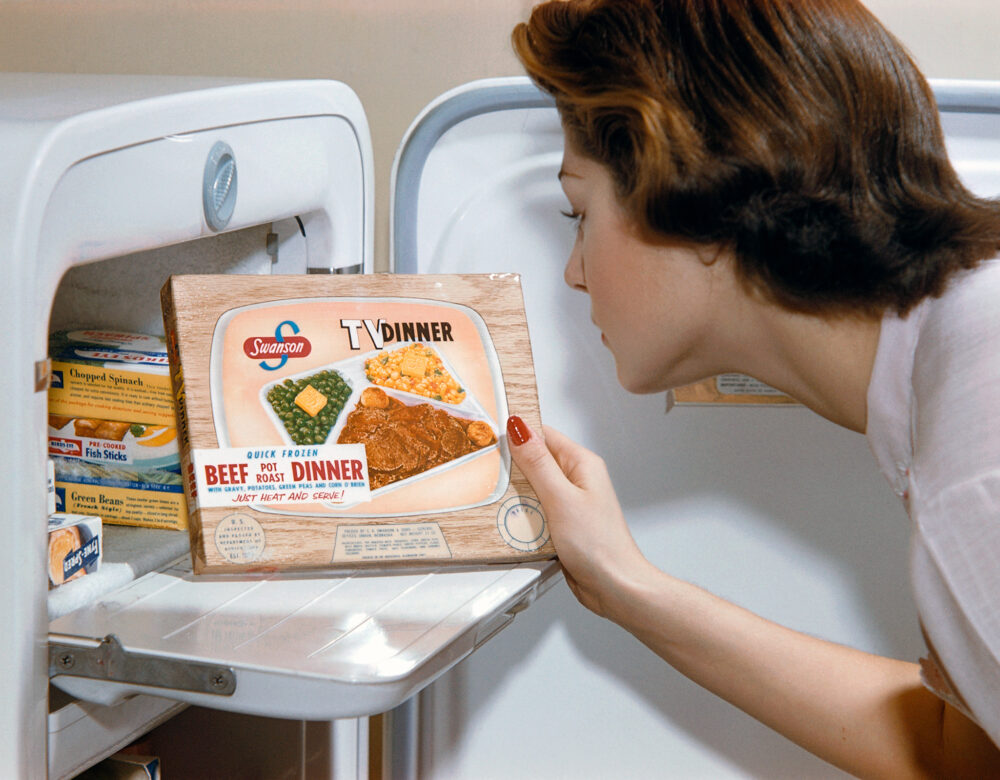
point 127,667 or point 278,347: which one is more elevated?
point 278,347

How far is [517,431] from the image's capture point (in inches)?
31.3

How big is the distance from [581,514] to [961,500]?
302mm

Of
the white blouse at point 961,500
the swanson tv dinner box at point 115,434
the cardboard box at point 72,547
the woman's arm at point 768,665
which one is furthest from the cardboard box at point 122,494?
the white blouse at point 961,500

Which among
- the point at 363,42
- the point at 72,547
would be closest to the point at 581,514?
the point at 72,547

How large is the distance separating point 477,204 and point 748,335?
36 cm

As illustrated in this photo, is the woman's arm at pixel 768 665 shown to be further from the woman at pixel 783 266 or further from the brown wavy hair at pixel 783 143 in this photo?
the brown wavy hair at pixel 783 143

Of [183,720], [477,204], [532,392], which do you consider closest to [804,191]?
[532,392]

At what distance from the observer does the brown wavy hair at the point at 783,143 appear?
2.34 feet

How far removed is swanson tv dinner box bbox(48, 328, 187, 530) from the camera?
2.63ft

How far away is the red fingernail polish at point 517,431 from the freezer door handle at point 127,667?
0.30 m

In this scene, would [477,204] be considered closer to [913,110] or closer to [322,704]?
[913,110]

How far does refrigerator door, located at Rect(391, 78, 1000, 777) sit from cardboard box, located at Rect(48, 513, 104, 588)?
0.48 metres

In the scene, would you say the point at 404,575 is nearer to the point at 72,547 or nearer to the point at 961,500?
the point at 72,547

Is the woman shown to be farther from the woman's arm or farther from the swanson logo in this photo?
the swanson logo
